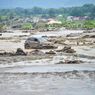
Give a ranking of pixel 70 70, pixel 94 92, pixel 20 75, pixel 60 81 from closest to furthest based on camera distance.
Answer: pixel 94 92 → pixel 60 81 → pixel 20 75 → pixel 70 70

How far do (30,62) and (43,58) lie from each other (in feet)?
8.58

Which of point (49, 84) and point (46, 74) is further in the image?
point (46, 74)

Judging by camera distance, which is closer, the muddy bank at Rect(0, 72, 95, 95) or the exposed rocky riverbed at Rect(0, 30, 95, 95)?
the muddy bank at Rect(0, 72, 95, 95)

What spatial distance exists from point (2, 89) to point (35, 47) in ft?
86.6

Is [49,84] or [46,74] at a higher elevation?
[49,84]

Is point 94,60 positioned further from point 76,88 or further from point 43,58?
point 76,88

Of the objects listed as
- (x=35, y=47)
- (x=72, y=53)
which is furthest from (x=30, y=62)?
(x=35, y=47)

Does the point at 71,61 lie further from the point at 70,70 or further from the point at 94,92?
the point at 94,92

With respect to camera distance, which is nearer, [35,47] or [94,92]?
[94,92]

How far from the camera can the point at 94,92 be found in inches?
826

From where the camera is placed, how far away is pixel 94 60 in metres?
35.0

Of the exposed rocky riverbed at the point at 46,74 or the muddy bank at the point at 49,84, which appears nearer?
the muddy bank at the point at 49,84

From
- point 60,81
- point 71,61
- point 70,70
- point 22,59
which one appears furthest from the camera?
point 22,59

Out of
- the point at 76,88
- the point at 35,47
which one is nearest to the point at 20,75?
the point at 76,88
